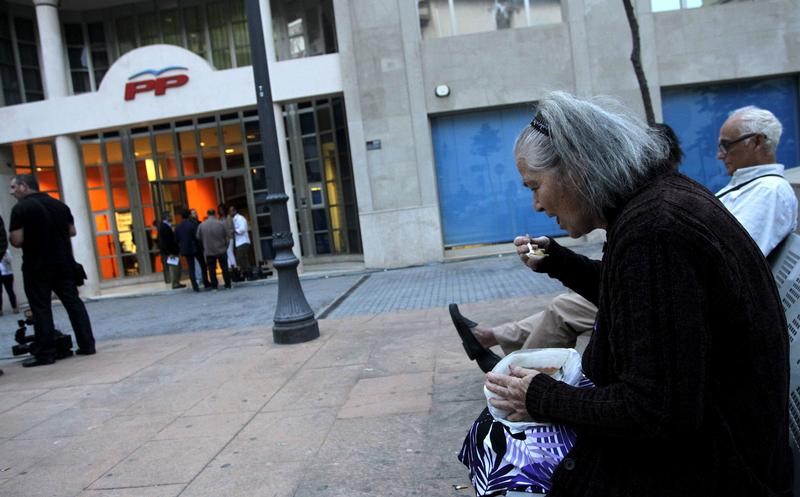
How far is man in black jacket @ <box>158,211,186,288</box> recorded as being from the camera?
14.4m

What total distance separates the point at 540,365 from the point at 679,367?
0.63 m

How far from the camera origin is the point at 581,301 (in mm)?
3801

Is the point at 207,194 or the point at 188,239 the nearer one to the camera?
the point at 188,239

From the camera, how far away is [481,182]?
14227mm

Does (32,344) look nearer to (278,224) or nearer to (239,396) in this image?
(278,224)

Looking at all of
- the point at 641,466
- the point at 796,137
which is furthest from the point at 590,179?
the point at 796,137

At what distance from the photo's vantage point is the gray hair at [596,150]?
156 cm

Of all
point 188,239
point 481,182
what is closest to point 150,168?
point 188,239

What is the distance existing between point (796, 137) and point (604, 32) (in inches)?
192

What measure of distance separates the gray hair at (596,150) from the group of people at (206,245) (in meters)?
12.3

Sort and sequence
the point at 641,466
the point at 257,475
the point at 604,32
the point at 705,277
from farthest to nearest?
the point at 604,32 → the point at 257,475 → the point at 641,466 → the point at 705,277

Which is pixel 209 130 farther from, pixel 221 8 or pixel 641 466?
pixel 641 466

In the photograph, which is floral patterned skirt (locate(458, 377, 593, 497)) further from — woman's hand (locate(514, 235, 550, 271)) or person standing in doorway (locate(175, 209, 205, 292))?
person standing in doorway (locate(175, 209, 205, 292))

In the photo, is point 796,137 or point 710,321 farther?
point 796,137
